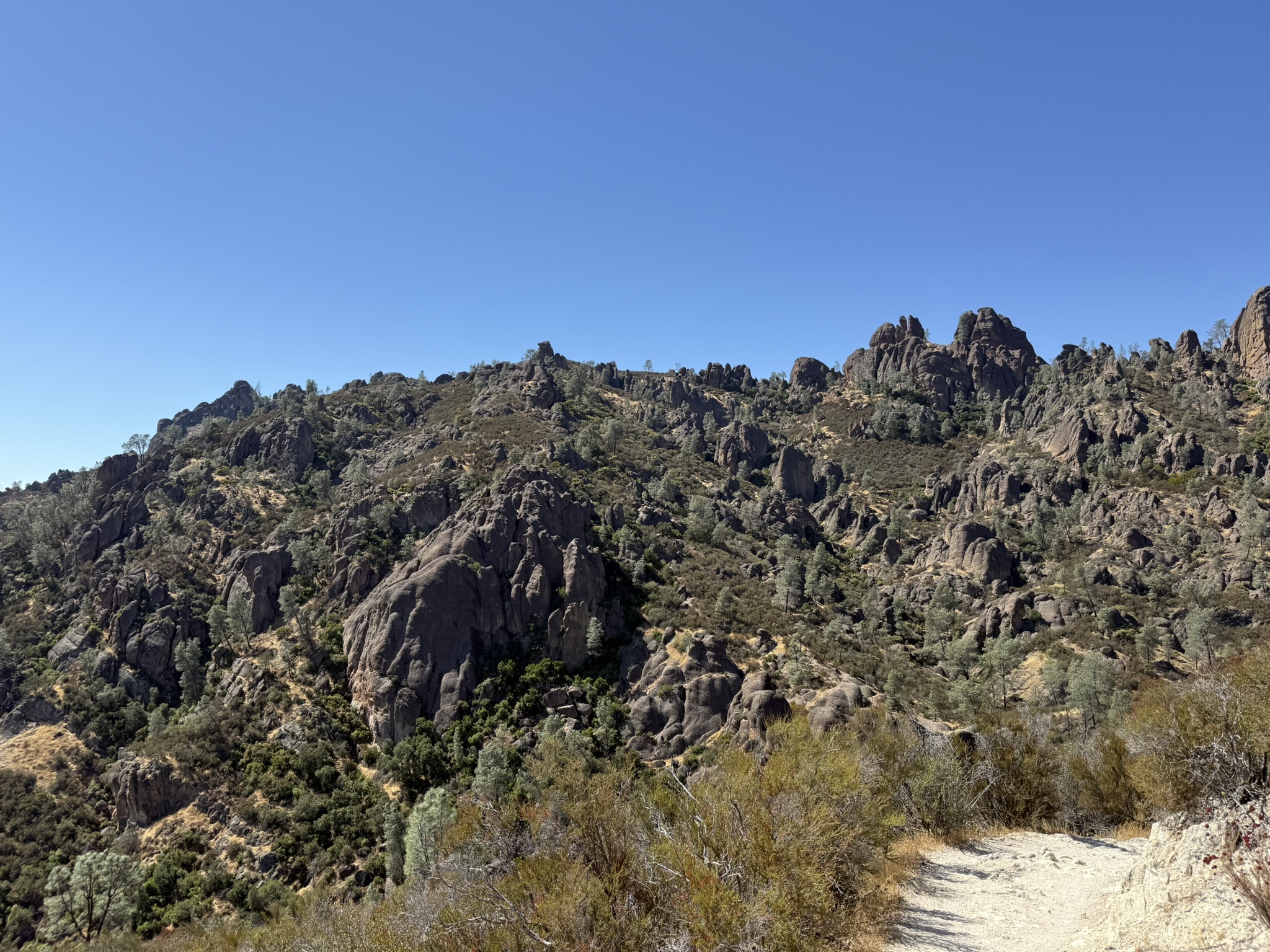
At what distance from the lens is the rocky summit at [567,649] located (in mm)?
23312

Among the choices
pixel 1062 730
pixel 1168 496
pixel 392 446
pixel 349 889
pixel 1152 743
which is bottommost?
pixel 349 889

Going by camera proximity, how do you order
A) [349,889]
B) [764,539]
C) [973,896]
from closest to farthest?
1. [973,896]
2. [349,889]
3. [764,539]

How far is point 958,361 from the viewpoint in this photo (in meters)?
184

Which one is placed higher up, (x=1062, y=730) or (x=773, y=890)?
(x=773, y=890)

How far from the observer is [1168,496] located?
98.1 meters

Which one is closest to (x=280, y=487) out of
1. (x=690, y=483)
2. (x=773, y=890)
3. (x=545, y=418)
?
(x=545, y=418)

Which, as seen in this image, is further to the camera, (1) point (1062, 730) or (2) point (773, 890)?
(1) point (1062, 730)

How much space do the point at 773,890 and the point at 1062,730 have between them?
48.8 m

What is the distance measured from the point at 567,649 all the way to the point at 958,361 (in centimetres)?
17493

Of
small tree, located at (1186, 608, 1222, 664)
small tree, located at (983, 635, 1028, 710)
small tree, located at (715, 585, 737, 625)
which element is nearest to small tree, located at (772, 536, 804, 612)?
small tree, located at (715, 585, 737, 625)

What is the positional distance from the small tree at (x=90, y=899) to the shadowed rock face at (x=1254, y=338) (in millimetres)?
201703

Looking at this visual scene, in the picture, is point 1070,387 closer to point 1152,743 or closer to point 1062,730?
point 1062,730

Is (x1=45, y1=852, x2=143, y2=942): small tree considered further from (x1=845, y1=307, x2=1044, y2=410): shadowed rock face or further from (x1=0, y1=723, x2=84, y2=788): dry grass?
(x1=845, y1=307, x2=1044, y2=410): shadowed rock face

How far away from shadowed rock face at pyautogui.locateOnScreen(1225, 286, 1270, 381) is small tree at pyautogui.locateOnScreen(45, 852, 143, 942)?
662 ft
